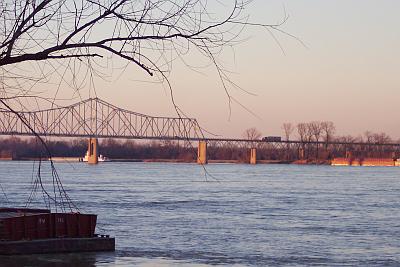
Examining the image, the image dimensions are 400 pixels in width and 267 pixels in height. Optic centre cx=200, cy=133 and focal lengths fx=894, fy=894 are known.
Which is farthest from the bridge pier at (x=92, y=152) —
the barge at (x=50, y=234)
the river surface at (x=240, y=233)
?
the barge at (x=50, y=234)

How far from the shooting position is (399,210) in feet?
150

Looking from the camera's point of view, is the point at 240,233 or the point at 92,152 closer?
the point at 240,233

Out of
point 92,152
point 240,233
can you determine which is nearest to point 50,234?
point 240,233

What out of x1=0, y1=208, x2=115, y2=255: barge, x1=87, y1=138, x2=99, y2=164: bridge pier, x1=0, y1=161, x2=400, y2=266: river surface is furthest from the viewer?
x1=87, y1=138, x2=99, y2=164: bridge pier

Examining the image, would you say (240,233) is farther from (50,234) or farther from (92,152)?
(92,152)

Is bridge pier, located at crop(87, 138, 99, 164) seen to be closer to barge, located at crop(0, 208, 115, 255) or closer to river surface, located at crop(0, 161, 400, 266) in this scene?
river surface, located at crop(0, 161, 400, 266)

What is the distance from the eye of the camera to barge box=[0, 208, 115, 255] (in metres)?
23.9

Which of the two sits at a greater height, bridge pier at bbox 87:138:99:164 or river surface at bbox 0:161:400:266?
bridge pier at bbox 87:138:99:164

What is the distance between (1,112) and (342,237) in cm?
2590

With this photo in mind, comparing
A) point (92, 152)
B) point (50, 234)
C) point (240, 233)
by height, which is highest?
point (92, 152)

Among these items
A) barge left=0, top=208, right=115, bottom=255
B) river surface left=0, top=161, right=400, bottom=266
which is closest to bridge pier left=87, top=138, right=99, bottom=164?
river surface left=0, top=161, right=400, bottom=266

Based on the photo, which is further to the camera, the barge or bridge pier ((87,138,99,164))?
bridge pier ((87,138,99,164))

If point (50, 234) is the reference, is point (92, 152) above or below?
above

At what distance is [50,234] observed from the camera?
24.9 metres
